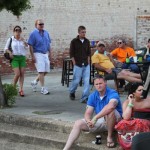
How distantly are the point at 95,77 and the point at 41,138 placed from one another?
1.32m

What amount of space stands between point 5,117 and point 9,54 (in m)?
2.59

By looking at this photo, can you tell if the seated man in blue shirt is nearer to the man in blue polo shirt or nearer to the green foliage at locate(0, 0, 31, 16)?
the green foliage at locate(0, 0, 31, 16)

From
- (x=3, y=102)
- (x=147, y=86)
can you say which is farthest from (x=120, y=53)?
(x=147, y=86)

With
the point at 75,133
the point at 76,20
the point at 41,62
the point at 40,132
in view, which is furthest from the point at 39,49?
the point at 76,20

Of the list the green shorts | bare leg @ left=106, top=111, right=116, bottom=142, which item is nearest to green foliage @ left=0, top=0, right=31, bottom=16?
the green shorts

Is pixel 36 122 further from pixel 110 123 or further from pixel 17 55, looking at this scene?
pixel 17 55

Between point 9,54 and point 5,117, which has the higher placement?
point 9,54

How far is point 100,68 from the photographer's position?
442 inches

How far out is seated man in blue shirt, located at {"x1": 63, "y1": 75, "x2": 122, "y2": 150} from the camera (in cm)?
684

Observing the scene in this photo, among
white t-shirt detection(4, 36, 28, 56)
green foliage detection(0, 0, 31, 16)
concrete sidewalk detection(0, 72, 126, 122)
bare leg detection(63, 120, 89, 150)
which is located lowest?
concrete sidewalk detection(0, 72, 126, 122)

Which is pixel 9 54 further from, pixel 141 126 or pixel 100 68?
pixel 141 126

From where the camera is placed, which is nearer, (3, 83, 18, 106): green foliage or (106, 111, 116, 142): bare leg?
(106, 111, 116, 142): bare leg

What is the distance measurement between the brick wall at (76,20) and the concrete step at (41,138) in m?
8.18

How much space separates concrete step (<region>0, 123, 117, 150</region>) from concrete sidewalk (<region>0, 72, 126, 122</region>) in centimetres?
38
